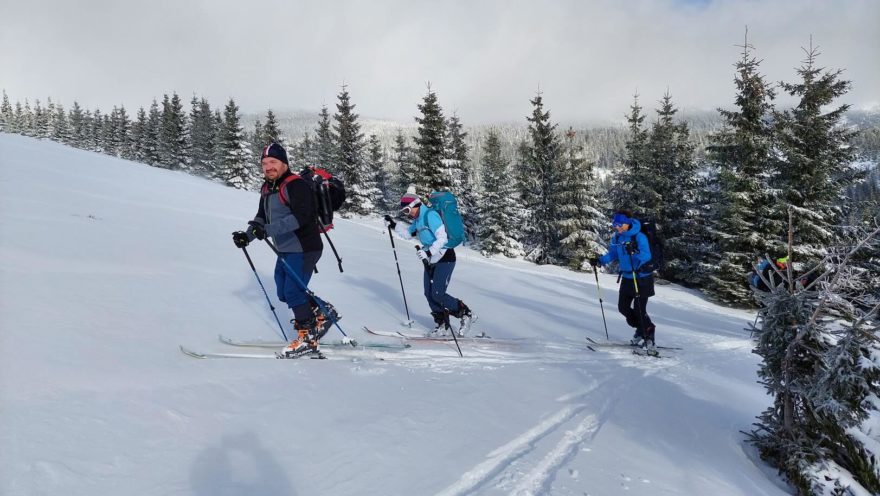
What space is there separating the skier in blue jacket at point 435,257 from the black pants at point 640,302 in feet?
9.93

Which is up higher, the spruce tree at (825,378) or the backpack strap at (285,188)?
the backpack strap at (285,188)

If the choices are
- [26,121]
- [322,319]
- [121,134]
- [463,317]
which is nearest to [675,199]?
[463,317]

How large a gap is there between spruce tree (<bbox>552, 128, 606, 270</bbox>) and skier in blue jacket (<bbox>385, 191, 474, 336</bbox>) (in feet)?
76.7

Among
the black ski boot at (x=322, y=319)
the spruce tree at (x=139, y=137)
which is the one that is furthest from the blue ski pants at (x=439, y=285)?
the spruce tree at (x=139, y=137)

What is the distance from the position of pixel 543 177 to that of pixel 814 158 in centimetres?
1732

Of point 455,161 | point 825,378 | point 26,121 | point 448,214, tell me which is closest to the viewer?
point 825,378

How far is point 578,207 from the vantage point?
31.0 m

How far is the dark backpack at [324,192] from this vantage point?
543 cm

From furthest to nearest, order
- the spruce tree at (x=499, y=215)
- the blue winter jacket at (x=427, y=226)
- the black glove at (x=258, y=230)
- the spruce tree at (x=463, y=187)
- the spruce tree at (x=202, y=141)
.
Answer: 1. the spruce tree at (x=202, y=141)
2. the spruce tree at (x=463, y=187)
3. the spruce tree at (x=499, y=215)
4. the blue winter jacket at (x=427, y=226)
5. the black glove at (x=258, y=230)

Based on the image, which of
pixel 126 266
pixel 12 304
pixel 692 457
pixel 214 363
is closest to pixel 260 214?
pixel 214 363

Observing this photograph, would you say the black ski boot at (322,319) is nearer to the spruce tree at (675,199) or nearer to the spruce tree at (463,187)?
the spruce tree at (675,199)

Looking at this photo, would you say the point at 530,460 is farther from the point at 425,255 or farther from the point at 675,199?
the point at 675,199

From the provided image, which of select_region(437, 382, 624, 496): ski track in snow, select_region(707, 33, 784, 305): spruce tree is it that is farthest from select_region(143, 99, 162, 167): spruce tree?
select_region(437, 382, 624, 496): ski track in snow

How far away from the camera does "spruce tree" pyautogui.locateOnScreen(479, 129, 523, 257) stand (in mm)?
34750
